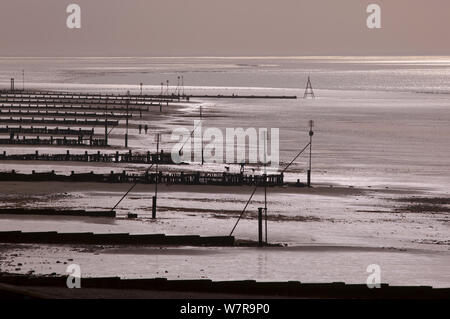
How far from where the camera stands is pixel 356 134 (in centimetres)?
10488

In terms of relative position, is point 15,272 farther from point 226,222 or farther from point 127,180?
point 127,180

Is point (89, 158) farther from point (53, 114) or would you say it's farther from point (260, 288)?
point (53, 114)

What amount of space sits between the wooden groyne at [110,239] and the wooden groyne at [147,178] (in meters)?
18.8

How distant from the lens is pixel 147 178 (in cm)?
6166

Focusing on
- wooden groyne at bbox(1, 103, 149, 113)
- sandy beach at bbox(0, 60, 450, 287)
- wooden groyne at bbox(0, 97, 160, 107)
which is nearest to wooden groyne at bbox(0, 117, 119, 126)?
sandy beach at bbox(0, 60, 450, 287)

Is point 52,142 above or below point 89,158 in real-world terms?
above

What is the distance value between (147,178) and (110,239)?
19.3 m

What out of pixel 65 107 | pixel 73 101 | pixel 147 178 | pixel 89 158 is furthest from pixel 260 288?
pixel 73 101

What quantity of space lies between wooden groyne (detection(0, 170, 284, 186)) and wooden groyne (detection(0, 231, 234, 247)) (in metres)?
18.8

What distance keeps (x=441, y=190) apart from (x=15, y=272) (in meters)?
32.6

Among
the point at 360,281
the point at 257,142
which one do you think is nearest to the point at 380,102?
the point at 257,142

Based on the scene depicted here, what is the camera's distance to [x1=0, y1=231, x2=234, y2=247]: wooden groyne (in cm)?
4166

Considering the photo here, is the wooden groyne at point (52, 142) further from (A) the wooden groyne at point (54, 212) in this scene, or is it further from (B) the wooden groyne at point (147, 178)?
(A) the wooden groyne at point (54, 212)

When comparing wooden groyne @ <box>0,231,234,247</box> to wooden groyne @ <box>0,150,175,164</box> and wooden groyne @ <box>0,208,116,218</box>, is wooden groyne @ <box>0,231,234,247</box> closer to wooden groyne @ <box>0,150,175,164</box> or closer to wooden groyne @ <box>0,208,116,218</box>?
wooden groyne @ <box>0,208,116,218</box>
